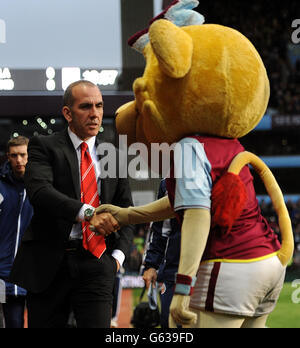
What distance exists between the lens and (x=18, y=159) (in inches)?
149

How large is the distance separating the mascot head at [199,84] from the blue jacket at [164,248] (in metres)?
0.98

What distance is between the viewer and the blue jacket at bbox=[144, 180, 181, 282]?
3248 millimetres

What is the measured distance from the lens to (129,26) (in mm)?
6680

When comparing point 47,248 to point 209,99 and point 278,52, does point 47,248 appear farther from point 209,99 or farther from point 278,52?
point 278,52

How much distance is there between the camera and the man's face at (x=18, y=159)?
3797 mm

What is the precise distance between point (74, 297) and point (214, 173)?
931mm

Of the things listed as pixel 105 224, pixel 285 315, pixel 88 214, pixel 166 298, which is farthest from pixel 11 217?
pixel 285 315

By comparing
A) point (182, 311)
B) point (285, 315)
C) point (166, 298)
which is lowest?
point (285, 315)

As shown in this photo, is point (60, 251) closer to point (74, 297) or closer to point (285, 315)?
point (74, 297)

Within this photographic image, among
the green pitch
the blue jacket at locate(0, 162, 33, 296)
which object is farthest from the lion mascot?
the green pitch

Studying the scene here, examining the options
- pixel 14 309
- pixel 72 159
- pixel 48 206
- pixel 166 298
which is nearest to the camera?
pixel 48 206

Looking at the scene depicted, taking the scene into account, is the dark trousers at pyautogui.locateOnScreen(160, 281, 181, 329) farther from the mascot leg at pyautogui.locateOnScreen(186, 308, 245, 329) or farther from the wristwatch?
the mascot leg at pyautogui.locateOnScreen(186, 308, 245, 329)

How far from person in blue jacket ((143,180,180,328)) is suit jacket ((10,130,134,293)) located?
0.55 metres
